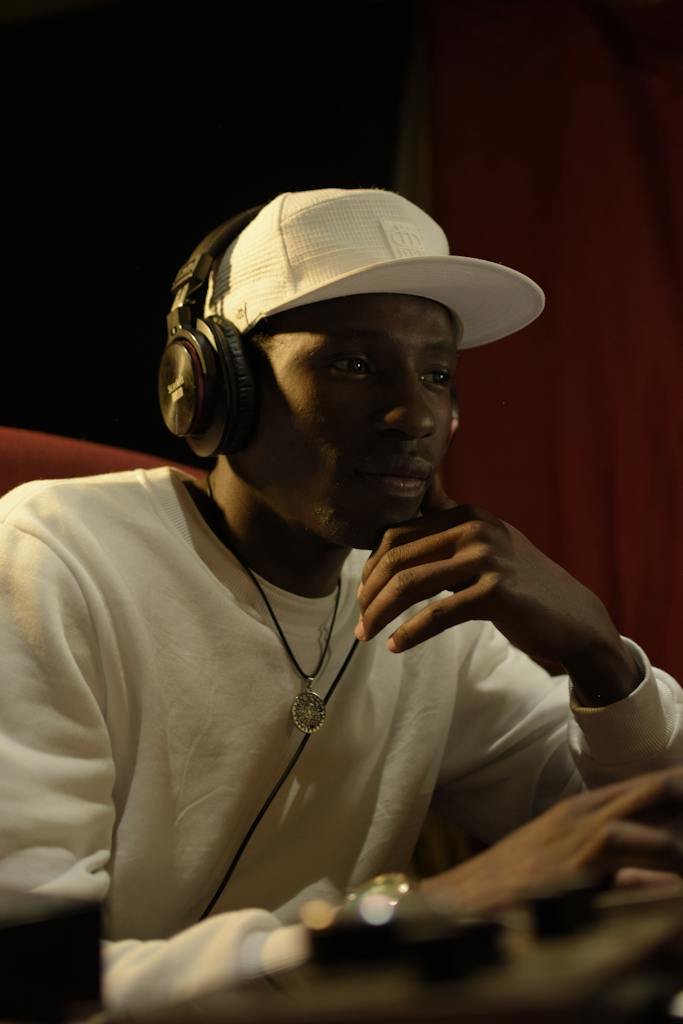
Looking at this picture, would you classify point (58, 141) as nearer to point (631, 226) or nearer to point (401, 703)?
point (631, 226)

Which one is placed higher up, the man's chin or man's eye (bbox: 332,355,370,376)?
man's eye (bbox: 332,355,370,376)

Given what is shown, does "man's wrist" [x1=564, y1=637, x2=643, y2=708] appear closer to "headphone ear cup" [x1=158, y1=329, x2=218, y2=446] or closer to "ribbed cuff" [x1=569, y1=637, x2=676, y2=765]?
"ribbed cuff" [x1=569, y1=637, x2=676, y2=765]

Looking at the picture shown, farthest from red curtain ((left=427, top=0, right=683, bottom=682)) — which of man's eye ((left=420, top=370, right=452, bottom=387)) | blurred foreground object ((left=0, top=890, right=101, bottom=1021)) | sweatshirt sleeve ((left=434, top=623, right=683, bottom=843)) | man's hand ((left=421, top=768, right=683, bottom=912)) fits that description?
blurred foreground object ((left=0, top=890, right=101, bottom=1021))

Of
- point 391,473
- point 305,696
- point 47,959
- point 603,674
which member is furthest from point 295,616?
point 47,959

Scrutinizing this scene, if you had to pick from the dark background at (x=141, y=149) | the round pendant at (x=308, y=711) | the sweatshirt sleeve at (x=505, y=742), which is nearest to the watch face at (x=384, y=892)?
the round pendant at (x=308, y=711)

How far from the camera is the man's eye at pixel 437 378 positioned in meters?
1.35

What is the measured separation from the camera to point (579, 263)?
1.94 m

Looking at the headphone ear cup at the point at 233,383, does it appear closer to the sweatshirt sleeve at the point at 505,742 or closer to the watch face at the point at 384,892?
the sweatshirt sleeve at the point at 505,742

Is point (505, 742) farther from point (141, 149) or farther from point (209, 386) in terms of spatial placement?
point (141, 149)

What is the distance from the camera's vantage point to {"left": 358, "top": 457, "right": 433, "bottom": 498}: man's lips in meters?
1.28

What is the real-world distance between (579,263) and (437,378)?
69 centimetres

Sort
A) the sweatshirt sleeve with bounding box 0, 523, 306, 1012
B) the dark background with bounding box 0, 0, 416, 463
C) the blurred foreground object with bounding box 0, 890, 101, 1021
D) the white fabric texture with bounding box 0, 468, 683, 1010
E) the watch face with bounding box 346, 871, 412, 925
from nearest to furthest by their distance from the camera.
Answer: the blurred foreground object with bounding box 0, 890, 101, 1021 < the watch face with bounding box 346, 871, 412, 925 < the sweatshirt sleeve with bounding box 0, 523, 306, 1012 < the white fabric texture with bounding box 0, 468, 683, 1010 < the dark background with bounding box 0, 0, 416, 463

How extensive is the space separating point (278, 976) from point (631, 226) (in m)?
1.58

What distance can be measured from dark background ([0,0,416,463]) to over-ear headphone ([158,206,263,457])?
75 centimetres
